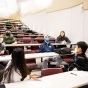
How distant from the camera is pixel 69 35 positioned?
24.3 ft

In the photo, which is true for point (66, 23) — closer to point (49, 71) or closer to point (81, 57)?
point (81, 57)

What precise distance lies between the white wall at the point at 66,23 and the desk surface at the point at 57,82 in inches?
157

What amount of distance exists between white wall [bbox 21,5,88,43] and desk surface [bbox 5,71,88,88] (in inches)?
157

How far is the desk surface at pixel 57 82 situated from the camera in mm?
2111

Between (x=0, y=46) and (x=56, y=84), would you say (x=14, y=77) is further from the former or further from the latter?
(x=0, y=46)

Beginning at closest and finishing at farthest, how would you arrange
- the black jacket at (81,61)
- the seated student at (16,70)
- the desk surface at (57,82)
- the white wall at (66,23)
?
the desk surface at (57,82), the seated student at (16,70), the black jacket at (81,61), the white wall at (66,23)

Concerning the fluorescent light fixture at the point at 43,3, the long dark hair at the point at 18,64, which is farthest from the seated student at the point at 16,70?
the fluorescent light fixture at the point at 43,3

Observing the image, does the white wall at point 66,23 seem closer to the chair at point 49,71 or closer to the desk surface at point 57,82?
the chair at point 49,71

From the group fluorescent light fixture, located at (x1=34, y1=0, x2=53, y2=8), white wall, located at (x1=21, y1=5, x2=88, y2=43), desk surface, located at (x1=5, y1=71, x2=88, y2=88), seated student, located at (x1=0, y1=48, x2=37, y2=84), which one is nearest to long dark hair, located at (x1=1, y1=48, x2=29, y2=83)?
seated student, located at (x1=0, y1=48, x2=37, y2=84)

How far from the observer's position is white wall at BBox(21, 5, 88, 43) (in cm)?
645

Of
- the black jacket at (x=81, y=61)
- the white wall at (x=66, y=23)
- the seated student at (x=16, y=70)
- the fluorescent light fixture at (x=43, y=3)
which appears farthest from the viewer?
the fluorescent light fixture at (x=43, y=3)

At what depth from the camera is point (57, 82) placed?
2244 millimetres

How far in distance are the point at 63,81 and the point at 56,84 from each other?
0.15m

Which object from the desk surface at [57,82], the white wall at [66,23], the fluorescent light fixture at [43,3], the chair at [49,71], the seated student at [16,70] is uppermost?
the fluorescent light fixture at [43,3]
